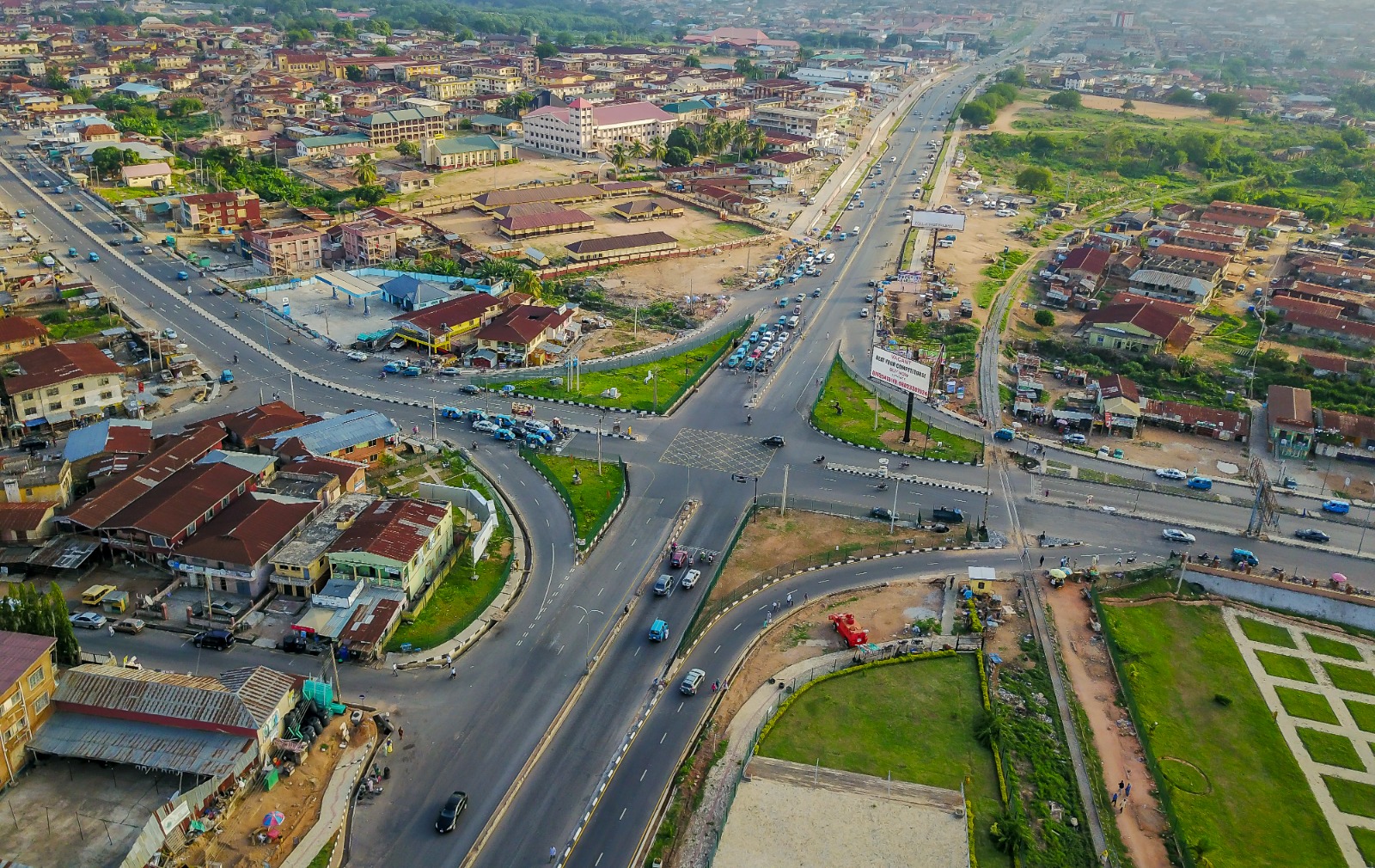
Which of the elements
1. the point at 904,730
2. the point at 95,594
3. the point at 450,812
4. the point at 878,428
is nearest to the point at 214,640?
the point at 95,594

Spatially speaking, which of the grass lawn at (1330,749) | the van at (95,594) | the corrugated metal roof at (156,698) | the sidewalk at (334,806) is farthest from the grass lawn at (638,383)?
the grass lawn at (1330,749)

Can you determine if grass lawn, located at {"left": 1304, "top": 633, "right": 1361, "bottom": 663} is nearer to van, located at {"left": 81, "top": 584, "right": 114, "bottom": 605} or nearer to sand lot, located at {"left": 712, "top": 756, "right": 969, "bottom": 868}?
sand lot, located at {"left": 712, "top": 756, "right": 969, "bottom": 868}

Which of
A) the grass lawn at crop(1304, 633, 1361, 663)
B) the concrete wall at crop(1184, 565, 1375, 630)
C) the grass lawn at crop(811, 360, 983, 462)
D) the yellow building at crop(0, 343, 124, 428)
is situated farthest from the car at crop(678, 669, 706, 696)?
the yellow building at crop(0, 343, 124, 428)

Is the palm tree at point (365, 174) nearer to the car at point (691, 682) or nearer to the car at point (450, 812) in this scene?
the car at point (691, 682)

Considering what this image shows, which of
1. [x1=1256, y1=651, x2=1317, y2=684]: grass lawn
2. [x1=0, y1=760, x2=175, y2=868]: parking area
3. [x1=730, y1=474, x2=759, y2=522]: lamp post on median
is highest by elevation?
[x1=0, y1=760, x2=175, y2=868]: parking area

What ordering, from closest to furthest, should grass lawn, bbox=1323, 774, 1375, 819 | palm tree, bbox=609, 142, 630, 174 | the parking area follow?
the parking area, grass lawn, bbox=1323, 774, 1375, 819, palm tree, bbox=609, 142, 630, 174

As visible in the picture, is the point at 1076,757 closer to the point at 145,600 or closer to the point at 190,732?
the point at 190,732
